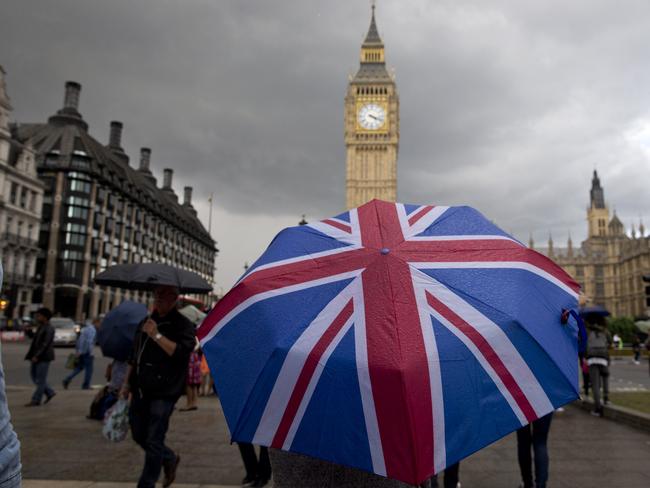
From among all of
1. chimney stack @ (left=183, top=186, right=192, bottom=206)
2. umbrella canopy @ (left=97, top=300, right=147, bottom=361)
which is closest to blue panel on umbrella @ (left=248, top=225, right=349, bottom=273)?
umbrella canopy @ (left=97, top=300, right=147, bottom=361)

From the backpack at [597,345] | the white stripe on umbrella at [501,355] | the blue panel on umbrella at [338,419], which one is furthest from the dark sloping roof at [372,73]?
the blue panel on umbrella at [338,419]

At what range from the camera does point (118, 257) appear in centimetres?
6906

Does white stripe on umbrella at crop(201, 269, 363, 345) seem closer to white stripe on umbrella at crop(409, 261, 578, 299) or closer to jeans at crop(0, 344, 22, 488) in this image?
white stripe on umbrella at crop(409, 261, 578, 299)

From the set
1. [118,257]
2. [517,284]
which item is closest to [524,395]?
[517,284]

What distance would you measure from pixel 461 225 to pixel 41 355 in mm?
10392

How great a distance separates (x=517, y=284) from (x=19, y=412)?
10.2 m

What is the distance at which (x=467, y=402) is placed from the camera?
174 centimetres

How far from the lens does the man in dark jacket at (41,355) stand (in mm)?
9820

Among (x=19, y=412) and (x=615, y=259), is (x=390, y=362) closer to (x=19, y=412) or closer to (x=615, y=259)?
(x=19, y=412)

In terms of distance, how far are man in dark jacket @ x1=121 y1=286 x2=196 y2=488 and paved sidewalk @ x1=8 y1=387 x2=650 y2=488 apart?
1.10 m

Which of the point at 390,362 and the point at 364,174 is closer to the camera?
the point at 390,362

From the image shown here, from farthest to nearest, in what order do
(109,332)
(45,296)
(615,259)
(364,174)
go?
(615,259) < (364,174) < (45,296) < (109,332)

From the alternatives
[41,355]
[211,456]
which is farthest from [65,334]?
[211,456]

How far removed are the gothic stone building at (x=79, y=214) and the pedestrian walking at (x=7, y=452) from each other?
61857mm
